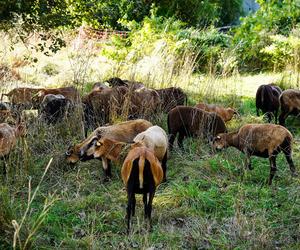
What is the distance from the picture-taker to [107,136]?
723 cm

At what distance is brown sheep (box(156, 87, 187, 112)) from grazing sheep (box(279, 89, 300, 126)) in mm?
1902

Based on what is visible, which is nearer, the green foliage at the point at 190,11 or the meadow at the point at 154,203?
the meadow at the point at 154,203

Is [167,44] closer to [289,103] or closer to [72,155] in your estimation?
[289,103]

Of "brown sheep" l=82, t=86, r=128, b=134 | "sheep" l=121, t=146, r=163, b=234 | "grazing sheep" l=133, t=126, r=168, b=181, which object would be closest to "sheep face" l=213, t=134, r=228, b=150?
"grazing sheep" l=133, t=126, r=168, b=181

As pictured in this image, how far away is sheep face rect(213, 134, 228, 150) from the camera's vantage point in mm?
7680

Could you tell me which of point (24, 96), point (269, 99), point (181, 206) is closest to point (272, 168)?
point (181, 206)

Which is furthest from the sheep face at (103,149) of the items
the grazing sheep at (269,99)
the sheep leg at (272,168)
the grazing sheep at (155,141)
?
the grazing sheep at (269,99)

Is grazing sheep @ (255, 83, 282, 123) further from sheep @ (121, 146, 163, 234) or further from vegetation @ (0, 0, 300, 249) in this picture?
sheep @ (121, 146, 163, 234)

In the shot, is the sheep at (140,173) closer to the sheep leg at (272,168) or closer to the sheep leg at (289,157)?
the sheep leg at (272,168)

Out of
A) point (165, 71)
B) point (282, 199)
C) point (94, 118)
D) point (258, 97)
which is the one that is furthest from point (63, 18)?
point (282, 199)

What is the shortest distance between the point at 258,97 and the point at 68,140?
13.5 ft

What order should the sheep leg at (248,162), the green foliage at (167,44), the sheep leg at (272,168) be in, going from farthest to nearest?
the green foliage at (167,44) < the sheep leg at (248,162) < the sheep leg at (272,168)

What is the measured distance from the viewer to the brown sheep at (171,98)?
A: 9.70m

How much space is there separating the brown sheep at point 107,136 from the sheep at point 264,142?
1365 millimetres
